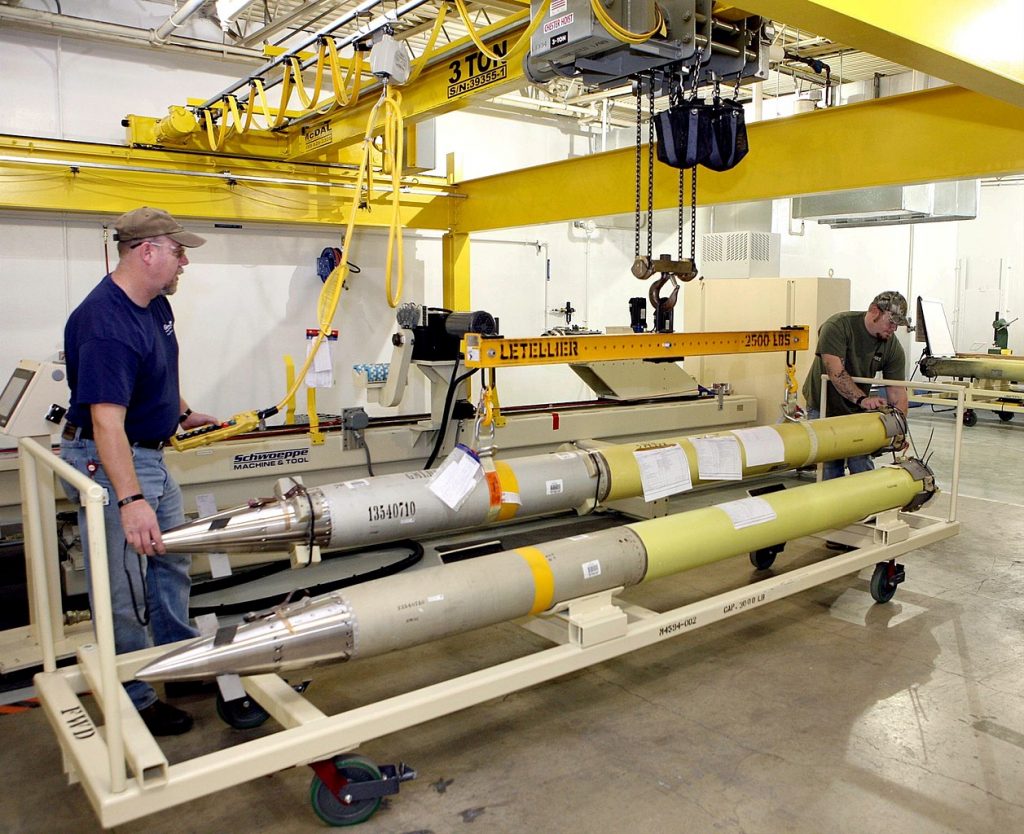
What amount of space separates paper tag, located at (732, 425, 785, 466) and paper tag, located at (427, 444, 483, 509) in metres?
1.38

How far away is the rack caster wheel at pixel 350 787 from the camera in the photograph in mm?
Answer: 2160

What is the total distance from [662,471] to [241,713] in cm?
178

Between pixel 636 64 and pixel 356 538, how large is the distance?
1.90m

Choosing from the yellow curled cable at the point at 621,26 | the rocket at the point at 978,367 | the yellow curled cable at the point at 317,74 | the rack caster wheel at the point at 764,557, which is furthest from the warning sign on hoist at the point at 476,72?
the rocket at the point at 978,367

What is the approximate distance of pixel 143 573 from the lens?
8.57ft

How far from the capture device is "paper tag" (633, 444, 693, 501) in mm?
3271

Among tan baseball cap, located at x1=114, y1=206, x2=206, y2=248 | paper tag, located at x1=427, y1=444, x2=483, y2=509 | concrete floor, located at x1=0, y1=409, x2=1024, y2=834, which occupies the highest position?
tan baseball cap, located at x1=114, y1=206, x2=206, y2=248

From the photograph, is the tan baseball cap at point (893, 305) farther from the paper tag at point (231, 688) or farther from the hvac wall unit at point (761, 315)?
the paper tag at point (231, 688)

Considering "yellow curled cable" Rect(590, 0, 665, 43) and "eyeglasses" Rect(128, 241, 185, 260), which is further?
"eyeglasses" Rect(128, 241, 185, 260)

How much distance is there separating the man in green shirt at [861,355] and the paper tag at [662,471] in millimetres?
1632

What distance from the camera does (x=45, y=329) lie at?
5.86 meters

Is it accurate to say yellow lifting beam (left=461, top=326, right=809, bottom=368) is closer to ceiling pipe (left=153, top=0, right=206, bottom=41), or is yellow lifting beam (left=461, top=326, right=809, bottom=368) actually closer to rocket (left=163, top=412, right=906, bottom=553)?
rocket (left=163, top=412, right=906, bottom=553)

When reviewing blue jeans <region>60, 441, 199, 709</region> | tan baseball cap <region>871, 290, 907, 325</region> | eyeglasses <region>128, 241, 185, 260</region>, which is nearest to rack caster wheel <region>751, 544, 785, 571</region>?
tan baseball cap <region>871, 290, 907, 325</region>

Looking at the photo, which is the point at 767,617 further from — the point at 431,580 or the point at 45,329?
the point at 45,329
